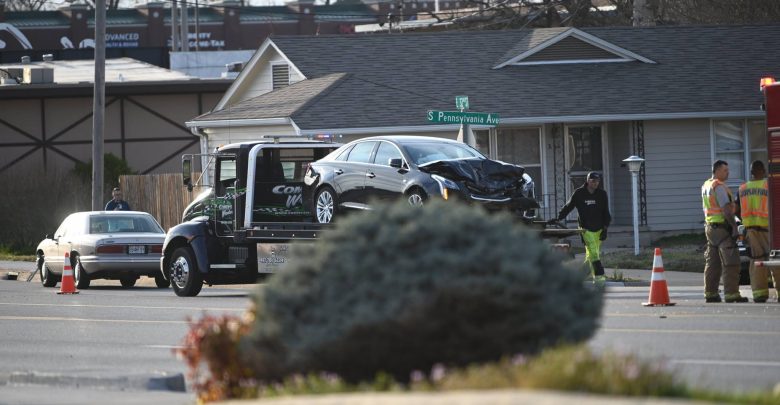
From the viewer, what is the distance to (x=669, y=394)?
6.82 metres

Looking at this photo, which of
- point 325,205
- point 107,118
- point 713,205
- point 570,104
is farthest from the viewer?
point 107,118

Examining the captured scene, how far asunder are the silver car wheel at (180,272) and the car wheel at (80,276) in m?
3.59

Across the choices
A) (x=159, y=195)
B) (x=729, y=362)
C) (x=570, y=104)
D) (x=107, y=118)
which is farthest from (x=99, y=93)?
(x=729, y=362)

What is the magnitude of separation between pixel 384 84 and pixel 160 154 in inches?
653

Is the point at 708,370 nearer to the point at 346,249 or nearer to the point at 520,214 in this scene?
the point at 346,249

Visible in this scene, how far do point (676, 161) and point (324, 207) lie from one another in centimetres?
1272

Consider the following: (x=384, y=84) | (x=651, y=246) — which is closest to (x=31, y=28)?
(x=384, y=84)

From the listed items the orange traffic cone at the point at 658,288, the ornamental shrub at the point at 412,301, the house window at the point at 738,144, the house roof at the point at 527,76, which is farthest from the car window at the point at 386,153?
the house window at the point at 738,144

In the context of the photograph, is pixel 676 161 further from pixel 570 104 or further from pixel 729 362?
pixel 729 362

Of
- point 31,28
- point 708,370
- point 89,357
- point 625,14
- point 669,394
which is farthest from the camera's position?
point 31,28

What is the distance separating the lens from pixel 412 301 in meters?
7.00

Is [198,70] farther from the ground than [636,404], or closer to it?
farther from the ground

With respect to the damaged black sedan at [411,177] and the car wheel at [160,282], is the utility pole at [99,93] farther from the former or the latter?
the damaged black sedan at [411,177]

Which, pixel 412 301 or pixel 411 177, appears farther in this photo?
pixel 411 177
